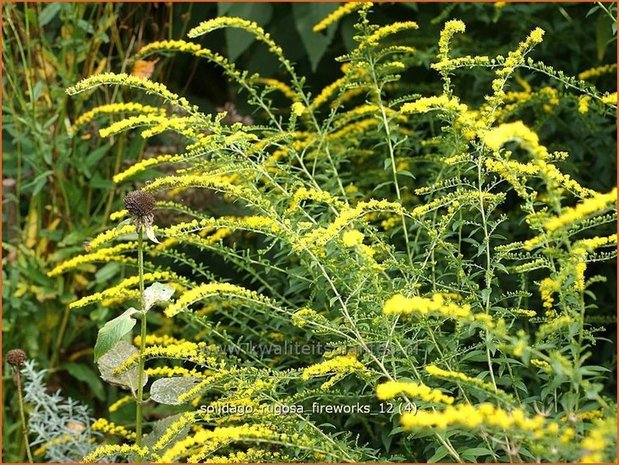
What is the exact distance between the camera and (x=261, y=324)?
2.34m

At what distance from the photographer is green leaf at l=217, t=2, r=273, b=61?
3.10 metres

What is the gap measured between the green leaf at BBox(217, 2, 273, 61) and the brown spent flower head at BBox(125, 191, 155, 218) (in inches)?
50.2

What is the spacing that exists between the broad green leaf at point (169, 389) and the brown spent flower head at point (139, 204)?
0.38 meters

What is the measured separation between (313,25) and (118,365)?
1.59 metres

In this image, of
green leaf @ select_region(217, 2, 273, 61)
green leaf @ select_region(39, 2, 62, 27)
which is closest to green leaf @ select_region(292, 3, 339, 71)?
green leaf @ select_region(217, 2, 273, 61)

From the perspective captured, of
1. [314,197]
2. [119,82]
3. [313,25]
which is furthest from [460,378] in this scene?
[313,25]

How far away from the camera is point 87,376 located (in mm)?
2896

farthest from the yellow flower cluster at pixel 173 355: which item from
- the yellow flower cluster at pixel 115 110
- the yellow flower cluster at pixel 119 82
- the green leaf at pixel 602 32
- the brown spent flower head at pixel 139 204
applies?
the green leaf at pixel 602 32

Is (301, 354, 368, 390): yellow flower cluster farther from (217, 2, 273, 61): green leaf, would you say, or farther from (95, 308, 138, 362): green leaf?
(217, 2, 273, 61): green leaf

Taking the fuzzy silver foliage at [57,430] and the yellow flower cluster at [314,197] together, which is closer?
the yellow flower cluster at [314,197]

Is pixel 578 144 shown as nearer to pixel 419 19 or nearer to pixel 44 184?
pixel 419 19

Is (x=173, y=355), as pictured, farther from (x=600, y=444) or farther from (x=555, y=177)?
(x=600, y=444)

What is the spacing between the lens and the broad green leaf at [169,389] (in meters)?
1.91

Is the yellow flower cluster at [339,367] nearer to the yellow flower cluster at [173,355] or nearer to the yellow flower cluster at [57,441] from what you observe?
the yellow flower cluster at [173,355]
